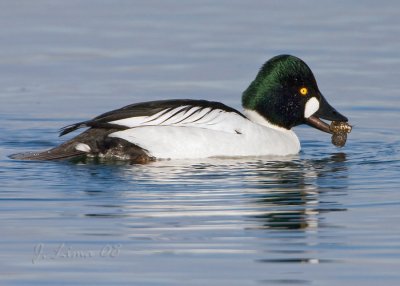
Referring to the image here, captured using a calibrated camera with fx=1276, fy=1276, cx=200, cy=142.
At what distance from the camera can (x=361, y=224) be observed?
10.4m

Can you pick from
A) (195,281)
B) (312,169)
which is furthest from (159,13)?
(195,281)

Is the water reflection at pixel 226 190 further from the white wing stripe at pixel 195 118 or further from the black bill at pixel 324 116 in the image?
the black bill at pixel 324 116

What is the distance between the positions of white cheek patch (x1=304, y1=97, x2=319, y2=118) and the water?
0.43 metres

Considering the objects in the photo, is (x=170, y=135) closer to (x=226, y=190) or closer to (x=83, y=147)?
(x=83, y=147)

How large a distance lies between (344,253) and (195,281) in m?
1.33

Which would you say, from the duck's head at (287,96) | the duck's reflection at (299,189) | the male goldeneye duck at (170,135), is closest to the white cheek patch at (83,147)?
the male goldeneye duck at (170,135)

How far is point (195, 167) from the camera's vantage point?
512 inches

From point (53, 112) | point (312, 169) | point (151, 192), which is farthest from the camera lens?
point (53, 112)

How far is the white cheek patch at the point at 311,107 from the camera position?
14.8 m

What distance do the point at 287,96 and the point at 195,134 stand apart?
1.61 metres

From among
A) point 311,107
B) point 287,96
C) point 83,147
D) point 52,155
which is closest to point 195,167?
point 83,147

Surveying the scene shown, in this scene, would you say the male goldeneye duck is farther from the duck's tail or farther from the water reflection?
the water reflection

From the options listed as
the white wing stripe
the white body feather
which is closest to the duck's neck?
the white body feather

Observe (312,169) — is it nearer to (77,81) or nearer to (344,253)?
(344,253)
